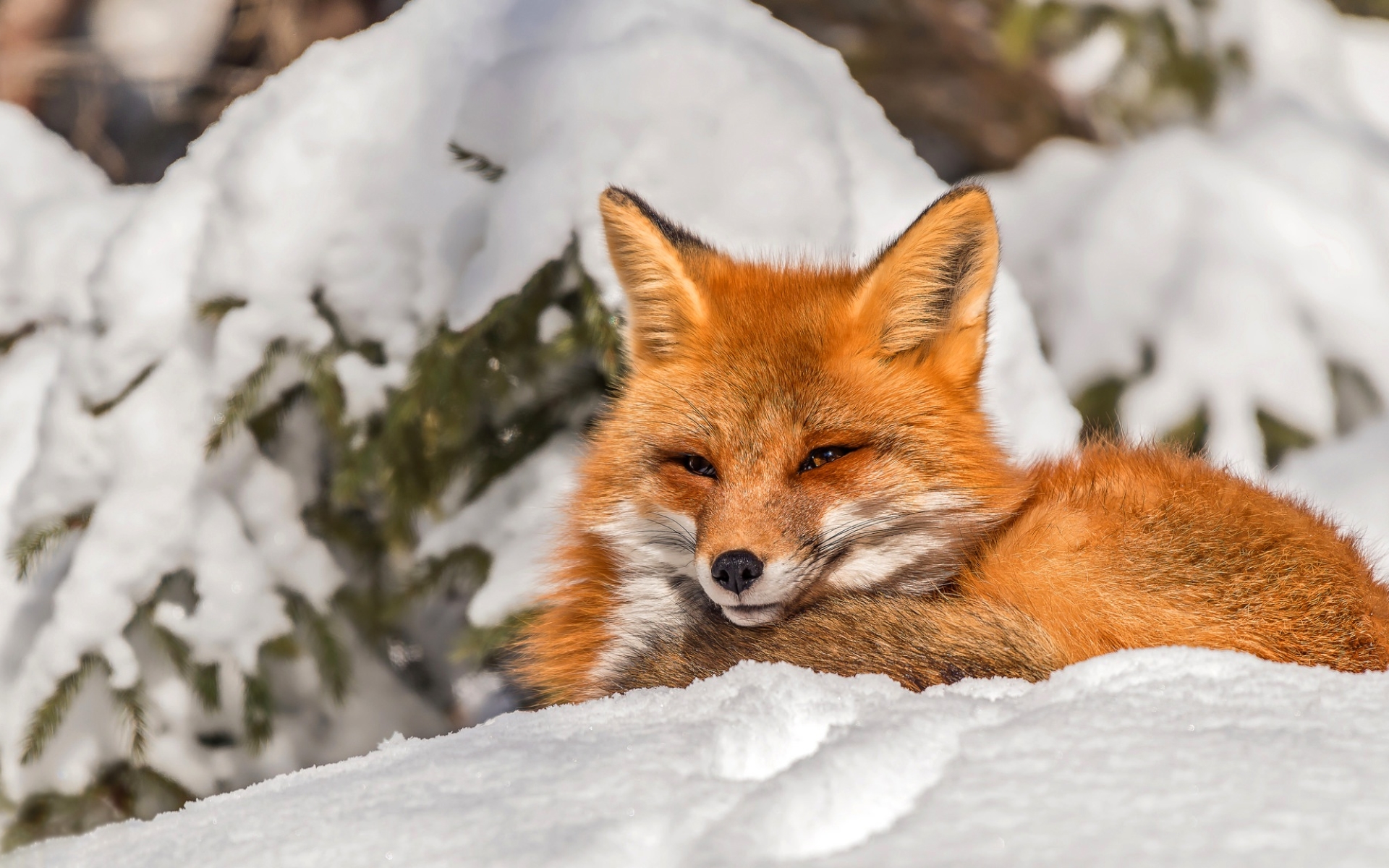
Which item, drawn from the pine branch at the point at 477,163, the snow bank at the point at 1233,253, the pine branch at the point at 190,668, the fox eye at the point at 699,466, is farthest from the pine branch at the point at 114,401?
the snow bank at the point at 1233,253

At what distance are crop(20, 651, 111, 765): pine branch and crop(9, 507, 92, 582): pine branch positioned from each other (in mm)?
329

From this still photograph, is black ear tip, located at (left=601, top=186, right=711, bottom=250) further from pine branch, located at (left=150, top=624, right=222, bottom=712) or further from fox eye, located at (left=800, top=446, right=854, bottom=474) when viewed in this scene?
pine branch, located at (left=150, top=624, right=222, bottom=712)

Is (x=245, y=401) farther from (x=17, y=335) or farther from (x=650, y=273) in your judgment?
(x=650, y=273)

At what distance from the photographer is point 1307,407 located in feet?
13.6

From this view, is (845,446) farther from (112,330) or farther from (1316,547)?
(112,330)

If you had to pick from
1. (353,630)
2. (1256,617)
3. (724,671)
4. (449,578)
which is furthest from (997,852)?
(353,630)

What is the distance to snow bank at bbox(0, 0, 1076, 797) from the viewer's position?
3.15 metres

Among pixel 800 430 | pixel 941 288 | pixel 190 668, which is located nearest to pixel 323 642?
pixel 190 668

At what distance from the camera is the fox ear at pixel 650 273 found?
2434 mm

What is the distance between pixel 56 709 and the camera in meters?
3.08

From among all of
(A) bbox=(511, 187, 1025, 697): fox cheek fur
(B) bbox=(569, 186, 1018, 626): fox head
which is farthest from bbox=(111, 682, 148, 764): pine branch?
(B) bbox=(569, 186, 1018, 626): fox head

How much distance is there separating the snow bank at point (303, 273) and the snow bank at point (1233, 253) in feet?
3.53

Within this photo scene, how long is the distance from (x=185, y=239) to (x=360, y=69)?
31.3 inches

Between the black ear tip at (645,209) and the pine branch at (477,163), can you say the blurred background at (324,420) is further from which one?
the black ear tip at (645,209)
